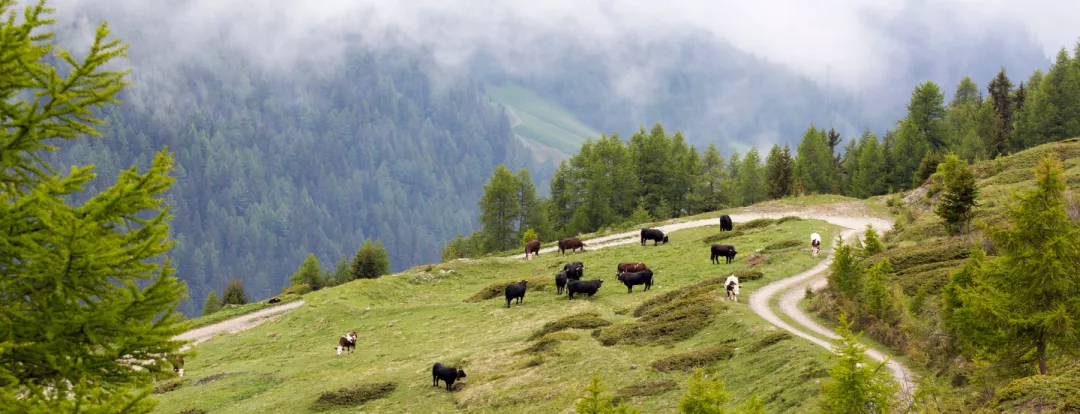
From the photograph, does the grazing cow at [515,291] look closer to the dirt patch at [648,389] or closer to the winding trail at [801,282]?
the winding trail at [801,282]

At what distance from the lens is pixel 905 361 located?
2475cm

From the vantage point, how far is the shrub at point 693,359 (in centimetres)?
2742

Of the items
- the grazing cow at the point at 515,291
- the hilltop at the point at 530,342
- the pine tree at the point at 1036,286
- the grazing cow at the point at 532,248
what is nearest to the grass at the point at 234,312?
the hilltop at the point at 530,342

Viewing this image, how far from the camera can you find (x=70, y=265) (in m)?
9.77

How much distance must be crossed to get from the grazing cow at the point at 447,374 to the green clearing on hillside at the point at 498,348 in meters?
0.40

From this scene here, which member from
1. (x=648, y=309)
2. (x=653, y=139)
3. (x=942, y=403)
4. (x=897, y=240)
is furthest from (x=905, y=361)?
(x=653, y=139)

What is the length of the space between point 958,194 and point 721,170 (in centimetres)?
8415

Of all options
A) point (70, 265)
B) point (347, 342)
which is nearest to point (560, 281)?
point (347, 342)

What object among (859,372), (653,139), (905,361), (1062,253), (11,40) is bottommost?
(905,361)

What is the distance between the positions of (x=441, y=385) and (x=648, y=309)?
12208mm

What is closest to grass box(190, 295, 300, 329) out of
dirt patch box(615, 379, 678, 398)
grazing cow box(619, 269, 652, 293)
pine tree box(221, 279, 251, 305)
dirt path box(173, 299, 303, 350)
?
dirt path box(173, 299, 303, 350)

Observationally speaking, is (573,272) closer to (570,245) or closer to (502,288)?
(502,288)

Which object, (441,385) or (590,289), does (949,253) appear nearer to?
(590,289)

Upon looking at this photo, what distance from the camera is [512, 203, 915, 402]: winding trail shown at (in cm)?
2545
